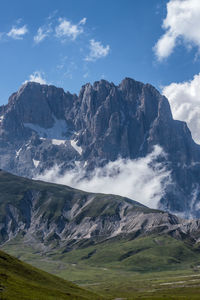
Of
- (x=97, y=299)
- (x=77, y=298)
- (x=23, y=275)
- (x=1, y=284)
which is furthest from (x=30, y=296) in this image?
(x=97, y=299)

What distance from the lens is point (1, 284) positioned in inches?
4348

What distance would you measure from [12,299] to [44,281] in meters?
57.1

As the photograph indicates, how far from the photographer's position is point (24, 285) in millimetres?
122438

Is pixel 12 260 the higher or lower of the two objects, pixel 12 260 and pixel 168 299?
the higher

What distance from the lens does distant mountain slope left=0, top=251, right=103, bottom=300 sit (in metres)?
105

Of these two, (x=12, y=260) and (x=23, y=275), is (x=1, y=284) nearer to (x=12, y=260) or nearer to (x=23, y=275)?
(x=23, y=275)

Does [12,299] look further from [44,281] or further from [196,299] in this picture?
[196,299]

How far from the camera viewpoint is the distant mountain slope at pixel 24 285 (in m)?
105

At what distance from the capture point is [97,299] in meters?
152

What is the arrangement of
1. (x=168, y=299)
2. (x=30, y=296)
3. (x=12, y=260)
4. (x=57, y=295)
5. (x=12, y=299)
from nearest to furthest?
1. (x=12, y=299)
2. (x=30, y=296)
3. (x=57, y=295)
4. (x=168, y=299)
5. (x=12, y=260)

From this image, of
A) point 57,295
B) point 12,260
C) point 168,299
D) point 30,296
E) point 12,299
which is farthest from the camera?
point 12,260

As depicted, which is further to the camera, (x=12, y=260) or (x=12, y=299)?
(x=12, y=260)

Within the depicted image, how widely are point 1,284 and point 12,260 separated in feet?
151

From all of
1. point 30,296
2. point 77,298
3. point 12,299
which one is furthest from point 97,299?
point 12,299
